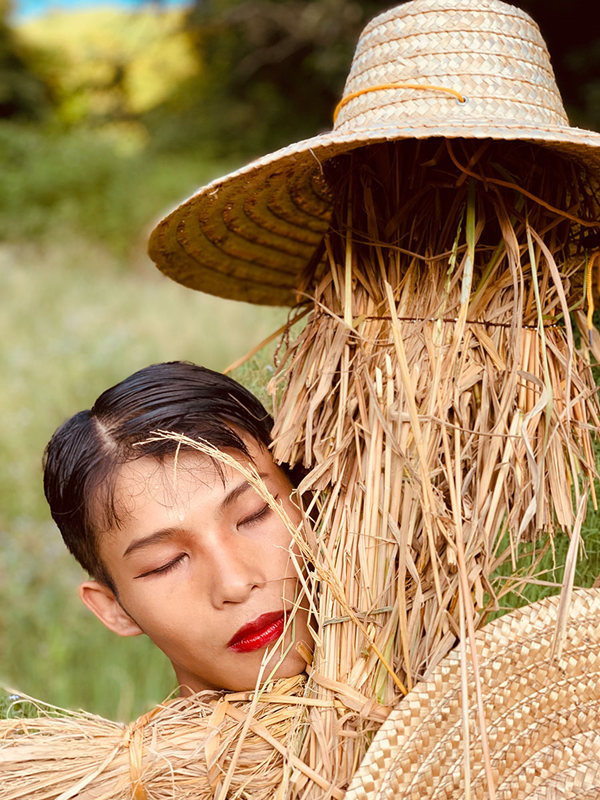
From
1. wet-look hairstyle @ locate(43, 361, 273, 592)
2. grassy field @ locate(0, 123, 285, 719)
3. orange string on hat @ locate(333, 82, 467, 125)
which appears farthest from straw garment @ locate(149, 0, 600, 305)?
grassy field @ locate(0, 123, 285, 719)

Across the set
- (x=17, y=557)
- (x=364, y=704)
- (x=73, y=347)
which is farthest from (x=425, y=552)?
(x=73, y=347)

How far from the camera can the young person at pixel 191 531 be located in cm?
113

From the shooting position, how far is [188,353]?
4664 millimetres

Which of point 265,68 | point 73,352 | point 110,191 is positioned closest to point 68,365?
point 73,352

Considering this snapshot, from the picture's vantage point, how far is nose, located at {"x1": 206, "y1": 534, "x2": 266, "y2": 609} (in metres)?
1.11

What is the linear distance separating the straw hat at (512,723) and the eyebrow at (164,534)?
0.37 meters

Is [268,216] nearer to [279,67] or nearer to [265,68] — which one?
[279,67]

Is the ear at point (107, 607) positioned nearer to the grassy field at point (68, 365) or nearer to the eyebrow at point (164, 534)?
the eyebrow at point (164, 534)

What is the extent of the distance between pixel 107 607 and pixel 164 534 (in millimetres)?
294

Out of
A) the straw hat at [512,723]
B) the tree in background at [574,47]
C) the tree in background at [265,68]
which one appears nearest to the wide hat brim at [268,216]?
the straw hat at [512,723]

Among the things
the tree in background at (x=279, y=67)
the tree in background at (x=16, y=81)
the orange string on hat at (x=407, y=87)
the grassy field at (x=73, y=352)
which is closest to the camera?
the orange string on hat at (x=407, y=87)

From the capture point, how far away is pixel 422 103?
111 centimetres

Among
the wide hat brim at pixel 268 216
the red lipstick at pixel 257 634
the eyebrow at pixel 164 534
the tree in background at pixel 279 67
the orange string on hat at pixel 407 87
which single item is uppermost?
the tree in background at pixel 279 67

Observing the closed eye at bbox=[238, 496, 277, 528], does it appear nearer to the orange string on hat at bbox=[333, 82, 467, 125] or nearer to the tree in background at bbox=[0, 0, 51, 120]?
the orange string on hat at bbox=[333, 82, 467, 125]
